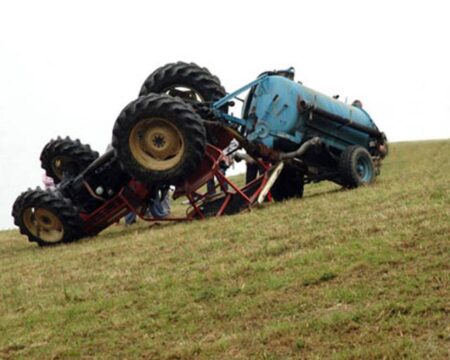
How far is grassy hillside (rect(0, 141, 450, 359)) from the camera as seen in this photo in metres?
4.91

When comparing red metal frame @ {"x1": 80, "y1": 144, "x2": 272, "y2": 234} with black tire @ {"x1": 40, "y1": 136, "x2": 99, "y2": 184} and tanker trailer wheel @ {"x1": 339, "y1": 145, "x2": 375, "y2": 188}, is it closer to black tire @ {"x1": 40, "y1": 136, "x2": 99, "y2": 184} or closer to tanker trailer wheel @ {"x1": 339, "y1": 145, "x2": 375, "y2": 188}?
tanker trailer wheel @ {"x1": 339, "y1": 145, "x2": 375, "y2": 188}

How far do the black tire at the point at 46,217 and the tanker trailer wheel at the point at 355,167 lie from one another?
14.9 feet

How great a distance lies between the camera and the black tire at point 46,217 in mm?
11375

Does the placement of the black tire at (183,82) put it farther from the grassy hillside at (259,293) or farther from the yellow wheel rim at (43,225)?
the grassy hillside at (259,293)

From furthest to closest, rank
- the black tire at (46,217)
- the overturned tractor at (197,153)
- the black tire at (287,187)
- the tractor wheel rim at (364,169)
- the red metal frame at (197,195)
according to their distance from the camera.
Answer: the black tire at (287,187)
the tractor wheel rim at (364,169)
the black tire at (46,217)
the red metal frame at (197,195)
the overturned tractor at (197,153)

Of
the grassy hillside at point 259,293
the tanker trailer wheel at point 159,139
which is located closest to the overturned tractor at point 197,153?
the tanker trailer wheel at point 159,139

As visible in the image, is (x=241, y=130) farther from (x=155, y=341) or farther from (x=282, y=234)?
(x=155, y=341)

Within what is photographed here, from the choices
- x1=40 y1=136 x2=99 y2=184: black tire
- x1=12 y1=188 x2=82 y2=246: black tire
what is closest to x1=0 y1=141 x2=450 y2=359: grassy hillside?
x1=12 y1=188 x2=82 y2=246: black tire

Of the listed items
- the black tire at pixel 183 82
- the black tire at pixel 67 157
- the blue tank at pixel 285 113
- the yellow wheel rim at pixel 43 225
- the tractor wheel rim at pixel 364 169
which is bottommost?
the yellow wheel rim at pixel 43 225

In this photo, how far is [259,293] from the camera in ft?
19.7

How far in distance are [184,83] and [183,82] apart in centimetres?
3

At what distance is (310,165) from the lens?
12695 mm

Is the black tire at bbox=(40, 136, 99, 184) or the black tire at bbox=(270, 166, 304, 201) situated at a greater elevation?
the black tire at bbox=(40, 136, 99, 184)

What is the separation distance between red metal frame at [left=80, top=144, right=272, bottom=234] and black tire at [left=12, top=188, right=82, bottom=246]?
0.39 m
